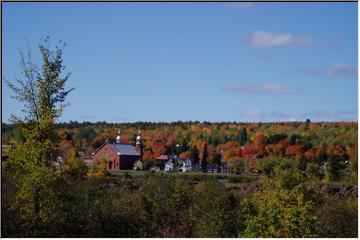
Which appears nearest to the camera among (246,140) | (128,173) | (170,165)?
(128,173)

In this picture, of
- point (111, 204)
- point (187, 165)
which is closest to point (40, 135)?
point (111, 204)

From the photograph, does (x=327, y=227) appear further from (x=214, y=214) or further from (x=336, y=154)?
(x=336, y=154)

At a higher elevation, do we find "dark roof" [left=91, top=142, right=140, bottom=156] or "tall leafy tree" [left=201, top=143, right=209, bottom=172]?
"dark roof" [left=91, top=142, right=140, bottom=156]

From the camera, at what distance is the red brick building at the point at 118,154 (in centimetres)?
2631

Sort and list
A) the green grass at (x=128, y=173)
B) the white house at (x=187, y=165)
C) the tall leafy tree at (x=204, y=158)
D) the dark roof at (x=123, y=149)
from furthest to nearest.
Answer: the tall leafy tree at (x=204, y=158) → the white house at (x=187, y=165) → the green grass at (x=128, y=173) → the dark roof at (x=123, y=149)

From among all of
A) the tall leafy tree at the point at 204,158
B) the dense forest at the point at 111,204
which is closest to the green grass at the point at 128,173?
the dense forest at the point at 111,204

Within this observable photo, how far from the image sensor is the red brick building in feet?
86.3

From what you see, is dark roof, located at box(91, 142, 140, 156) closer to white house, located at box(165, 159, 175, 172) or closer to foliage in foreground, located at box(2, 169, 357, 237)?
white house, located at box(165, 159, 175, 172)

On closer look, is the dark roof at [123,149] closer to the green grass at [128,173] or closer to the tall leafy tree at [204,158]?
the green grass at [128,173]

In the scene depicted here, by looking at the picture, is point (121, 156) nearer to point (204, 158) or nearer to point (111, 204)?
point (204, 158)

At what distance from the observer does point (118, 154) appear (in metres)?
27.2

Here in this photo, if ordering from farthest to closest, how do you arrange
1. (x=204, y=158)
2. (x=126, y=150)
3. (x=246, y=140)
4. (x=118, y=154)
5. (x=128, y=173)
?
Result: (x=246, y=140), (x=204, y=158), (x=128, y=173), (x=126, y=150), (x=118, y=154)

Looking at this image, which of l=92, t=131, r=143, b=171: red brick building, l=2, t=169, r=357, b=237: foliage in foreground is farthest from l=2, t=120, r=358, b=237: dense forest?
l=92, t=131, r=143, b=171: red brick building

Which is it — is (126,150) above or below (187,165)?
above
